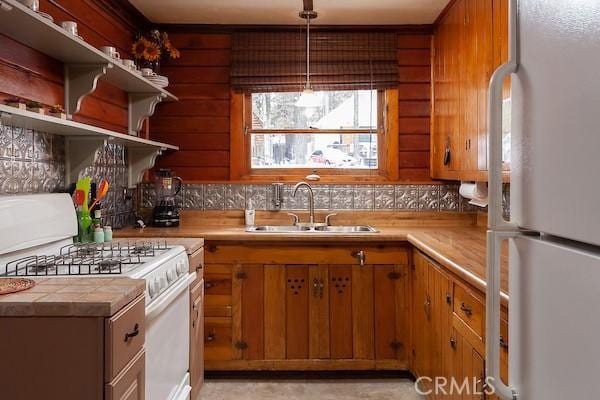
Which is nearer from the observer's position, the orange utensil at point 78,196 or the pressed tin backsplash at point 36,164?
the pressed tin backsplash at point 36,164

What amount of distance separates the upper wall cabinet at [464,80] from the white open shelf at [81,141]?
1795 mm

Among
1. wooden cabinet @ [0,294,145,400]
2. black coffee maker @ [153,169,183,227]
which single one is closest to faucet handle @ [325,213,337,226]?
black coffee maker @ [153,169,183,227]

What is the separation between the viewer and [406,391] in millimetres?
2770

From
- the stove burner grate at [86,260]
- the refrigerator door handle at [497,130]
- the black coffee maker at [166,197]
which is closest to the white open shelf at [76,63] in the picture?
the black coffee maker at [166,197]

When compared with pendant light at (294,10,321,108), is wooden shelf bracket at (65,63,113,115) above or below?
below

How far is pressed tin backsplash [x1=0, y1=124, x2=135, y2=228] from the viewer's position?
194cm

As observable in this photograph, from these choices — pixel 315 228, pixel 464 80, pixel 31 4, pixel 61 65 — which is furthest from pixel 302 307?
pixel 31 4

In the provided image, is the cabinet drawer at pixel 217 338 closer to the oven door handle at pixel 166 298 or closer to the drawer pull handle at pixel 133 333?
the oven door handle at pixel 166 298

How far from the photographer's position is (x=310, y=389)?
9.23 feet

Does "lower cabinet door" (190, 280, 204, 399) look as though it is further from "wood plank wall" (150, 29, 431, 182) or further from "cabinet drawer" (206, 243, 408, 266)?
"wood plank wall" (150, 29, 431, 182)

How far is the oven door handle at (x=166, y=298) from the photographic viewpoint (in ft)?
5.32

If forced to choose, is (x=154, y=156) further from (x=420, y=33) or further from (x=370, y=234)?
(x=420, y=33)

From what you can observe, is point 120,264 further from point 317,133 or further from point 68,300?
point 317,133

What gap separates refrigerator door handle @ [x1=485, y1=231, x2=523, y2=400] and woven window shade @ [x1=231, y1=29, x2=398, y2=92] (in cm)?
253
